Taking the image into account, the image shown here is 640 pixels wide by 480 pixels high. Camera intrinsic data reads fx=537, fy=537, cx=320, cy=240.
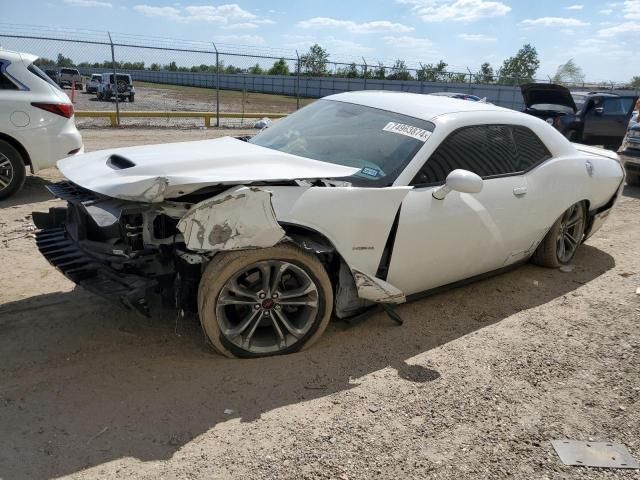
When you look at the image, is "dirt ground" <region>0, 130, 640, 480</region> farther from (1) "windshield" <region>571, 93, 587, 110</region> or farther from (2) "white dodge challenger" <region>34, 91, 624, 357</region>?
(1) "windshield" <region>571, 93, 587, 110</region>

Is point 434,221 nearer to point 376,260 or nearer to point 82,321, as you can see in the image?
point 376,260

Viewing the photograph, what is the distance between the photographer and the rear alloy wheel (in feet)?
16.0

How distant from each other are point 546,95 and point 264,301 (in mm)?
11647

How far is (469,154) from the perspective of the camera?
13.0 feet

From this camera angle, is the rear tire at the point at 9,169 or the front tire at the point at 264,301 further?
the rear tire at the point at 9,169

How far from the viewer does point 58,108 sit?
271 inches

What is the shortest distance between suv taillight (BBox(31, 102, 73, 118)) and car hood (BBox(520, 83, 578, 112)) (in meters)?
9.80

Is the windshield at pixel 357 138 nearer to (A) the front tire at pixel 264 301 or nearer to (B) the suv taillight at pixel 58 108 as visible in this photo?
(A) the front tire at pixel 264 301

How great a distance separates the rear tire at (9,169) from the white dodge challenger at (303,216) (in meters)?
3.61

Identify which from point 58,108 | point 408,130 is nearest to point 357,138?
point 408,130

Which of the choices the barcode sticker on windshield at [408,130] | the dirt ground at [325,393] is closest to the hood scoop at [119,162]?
the dirt ground at [325,393]

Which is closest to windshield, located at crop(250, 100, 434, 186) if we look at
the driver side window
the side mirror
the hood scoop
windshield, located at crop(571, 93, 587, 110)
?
the driver side window

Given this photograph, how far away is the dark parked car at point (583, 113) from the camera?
41.1ft

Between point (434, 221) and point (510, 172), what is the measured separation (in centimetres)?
103
